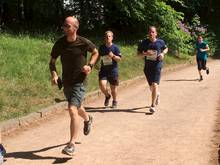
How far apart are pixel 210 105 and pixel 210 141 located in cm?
407

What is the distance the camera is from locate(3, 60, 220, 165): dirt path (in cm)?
744

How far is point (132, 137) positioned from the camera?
8.86 metres

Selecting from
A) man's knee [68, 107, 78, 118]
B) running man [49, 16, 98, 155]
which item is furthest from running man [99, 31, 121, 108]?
man's knee [68, 107, 78, 118]

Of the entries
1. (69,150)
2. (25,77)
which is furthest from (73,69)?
(25,77)

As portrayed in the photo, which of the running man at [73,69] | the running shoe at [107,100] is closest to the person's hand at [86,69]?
the running man at [73,69]

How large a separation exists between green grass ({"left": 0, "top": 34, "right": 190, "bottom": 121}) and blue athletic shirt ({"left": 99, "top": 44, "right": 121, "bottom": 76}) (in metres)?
1.34

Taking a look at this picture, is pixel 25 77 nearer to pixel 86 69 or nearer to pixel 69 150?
pixel 86 69

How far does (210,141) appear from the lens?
27.8 ft

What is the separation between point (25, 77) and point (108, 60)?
92.0 inches

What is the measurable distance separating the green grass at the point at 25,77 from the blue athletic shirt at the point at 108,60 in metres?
1.34

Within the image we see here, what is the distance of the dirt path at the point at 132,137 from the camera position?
744cm

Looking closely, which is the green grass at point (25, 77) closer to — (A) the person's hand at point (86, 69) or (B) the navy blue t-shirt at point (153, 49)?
(B) the navy blue t-shirt at point (153, 49)

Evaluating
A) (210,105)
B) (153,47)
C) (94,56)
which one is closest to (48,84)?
(153,47)

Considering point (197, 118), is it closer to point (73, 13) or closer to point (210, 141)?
point (210, 141)
